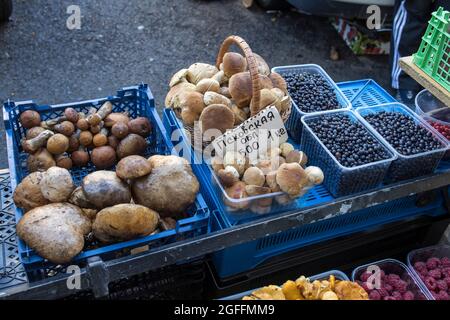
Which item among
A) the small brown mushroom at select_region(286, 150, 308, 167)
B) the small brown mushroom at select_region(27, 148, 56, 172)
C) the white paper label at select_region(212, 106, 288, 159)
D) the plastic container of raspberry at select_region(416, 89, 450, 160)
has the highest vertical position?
the white paper label at select_region(212, 106, 288, 159)

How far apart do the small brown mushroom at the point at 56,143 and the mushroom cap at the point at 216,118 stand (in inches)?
23.7

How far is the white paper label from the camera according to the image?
183cm

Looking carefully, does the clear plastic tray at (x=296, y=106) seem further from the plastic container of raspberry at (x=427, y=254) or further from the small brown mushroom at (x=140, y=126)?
the plastic container of raspberry at (x=427, y=254)

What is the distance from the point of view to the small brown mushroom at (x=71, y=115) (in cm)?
→ 198

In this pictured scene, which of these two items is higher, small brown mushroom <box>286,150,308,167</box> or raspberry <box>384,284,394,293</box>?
small brown mushroom <box>286,150,308,167</box>

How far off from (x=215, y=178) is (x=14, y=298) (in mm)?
849

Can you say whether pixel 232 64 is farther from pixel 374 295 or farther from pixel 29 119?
pixel 374 295

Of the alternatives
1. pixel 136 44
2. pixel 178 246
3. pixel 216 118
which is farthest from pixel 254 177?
pixel 136 44

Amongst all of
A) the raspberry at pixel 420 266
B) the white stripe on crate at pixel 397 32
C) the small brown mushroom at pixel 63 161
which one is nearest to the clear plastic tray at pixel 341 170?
the raspberry at pixel 420 266

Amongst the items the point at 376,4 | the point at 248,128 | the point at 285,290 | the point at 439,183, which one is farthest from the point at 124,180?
the point at 376,4

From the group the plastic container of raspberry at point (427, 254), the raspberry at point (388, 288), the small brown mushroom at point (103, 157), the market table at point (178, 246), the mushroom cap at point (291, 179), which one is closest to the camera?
the market table at point (178, 246)

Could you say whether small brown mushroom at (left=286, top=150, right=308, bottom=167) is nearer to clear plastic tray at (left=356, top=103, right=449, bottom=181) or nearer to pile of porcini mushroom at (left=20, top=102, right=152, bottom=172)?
clear plastic tray at (left=356, top=103, right=449, bottom=181)

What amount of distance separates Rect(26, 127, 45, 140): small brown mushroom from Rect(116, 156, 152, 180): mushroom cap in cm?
48

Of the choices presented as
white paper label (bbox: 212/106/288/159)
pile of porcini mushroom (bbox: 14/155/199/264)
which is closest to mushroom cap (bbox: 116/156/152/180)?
pile of porcini mushroom (bbox: 14/155/199/264)
